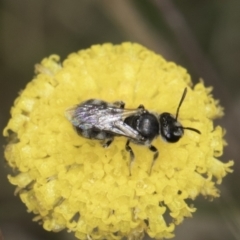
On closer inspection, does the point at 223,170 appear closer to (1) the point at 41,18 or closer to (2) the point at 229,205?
(2) the point at 229,205

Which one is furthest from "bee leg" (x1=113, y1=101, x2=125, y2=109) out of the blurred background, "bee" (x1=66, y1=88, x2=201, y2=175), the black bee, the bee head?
the blurred background

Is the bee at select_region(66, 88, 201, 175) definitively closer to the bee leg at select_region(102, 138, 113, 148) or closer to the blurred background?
the bee leg at select_region(102, 138, 113, 148)

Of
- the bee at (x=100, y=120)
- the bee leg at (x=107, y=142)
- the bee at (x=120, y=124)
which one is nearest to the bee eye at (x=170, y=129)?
the bee at (x=120, y=124)

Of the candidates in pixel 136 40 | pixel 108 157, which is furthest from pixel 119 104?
pixel 136 40

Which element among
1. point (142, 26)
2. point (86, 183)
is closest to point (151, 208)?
point (86, 183)

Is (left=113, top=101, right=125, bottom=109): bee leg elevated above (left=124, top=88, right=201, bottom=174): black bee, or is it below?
above

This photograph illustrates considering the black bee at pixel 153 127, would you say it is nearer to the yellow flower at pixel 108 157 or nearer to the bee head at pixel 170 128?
the bee head at pixel 170 128
